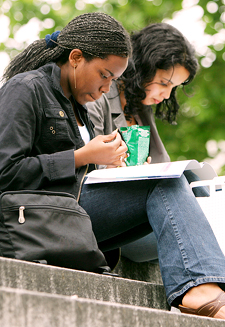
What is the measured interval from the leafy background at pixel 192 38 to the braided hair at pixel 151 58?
9.02ft

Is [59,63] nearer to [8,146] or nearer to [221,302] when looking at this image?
[8,146]

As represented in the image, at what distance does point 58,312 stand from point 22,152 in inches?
39.7

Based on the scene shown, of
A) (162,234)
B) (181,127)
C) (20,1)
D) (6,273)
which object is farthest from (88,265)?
(20,1)

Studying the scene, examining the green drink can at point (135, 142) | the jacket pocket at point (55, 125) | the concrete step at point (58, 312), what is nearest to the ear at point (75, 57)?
the jacket pocket at point (55, 125)

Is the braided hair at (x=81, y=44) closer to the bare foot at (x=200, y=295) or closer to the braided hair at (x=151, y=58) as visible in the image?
the braided hair at (x=151, y=58)

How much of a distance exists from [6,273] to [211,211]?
102 cm

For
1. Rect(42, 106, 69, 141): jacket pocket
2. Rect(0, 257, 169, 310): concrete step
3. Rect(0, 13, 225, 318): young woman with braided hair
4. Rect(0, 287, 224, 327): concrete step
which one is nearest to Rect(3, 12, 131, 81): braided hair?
Rect(0, 13, 225, 318): young woman with braided hair

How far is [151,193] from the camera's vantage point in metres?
1.85

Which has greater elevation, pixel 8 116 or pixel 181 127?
pixel 8 116

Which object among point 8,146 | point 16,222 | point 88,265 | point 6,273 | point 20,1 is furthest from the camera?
point 20,1

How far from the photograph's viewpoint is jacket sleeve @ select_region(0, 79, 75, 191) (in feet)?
5.86

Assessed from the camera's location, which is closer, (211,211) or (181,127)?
(211,211)

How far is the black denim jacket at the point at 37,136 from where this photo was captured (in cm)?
180

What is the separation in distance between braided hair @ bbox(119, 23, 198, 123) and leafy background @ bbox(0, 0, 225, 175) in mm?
2748
